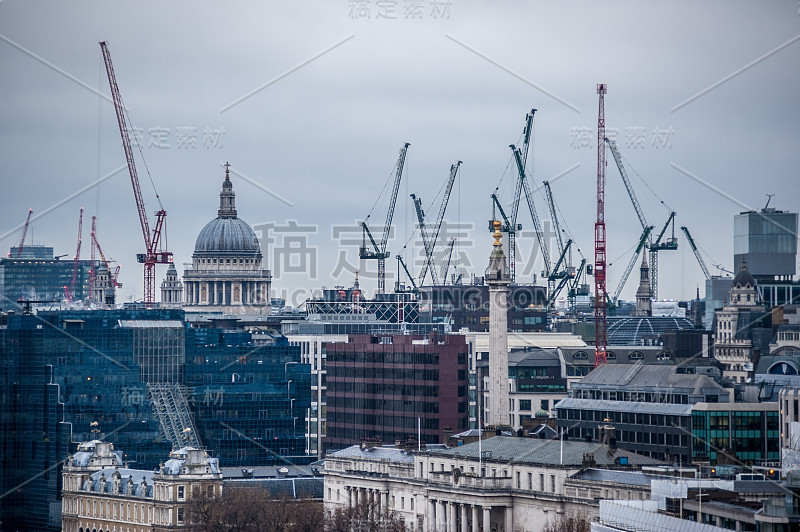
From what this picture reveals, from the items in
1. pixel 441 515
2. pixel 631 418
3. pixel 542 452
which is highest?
pixel 631 418

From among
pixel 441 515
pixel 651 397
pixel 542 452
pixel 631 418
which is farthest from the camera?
pixel 651 397

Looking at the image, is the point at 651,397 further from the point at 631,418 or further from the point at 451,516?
the point at 451,516

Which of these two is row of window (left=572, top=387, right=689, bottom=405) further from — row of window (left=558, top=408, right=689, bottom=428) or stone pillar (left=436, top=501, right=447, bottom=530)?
stone pillar (left=436, top=501, right=447, bottom=530)

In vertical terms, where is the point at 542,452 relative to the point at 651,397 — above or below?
below

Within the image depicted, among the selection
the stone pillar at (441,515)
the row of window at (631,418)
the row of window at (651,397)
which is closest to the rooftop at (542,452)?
the stone pillar at (441,515)

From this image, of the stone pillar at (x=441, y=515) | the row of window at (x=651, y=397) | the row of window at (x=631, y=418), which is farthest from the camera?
the row of window at (x=651, y=397)

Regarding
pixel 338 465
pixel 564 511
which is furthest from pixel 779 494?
pixel 338 465

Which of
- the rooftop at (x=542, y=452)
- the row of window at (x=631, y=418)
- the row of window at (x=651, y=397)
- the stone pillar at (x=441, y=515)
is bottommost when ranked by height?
the stone pillar at (x=441, y=515)

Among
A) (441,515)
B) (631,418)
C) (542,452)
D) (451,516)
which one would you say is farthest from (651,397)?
(542,452)

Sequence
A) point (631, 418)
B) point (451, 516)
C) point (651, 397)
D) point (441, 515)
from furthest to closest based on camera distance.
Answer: point (651, 397)
point (631, 418)
point (441, 515)
point (451, 516)

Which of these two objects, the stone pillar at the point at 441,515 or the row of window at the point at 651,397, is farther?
the row of window at the point at 651,397

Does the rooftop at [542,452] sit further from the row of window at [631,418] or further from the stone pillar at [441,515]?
the row of window at [631,418]

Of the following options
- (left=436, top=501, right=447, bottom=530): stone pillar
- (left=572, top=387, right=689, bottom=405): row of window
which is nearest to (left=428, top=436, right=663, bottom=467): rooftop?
(left=436, top=501, right=447, bottom=530): stone pillar

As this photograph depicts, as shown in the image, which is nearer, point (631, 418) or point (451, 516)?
point (451, 516)
